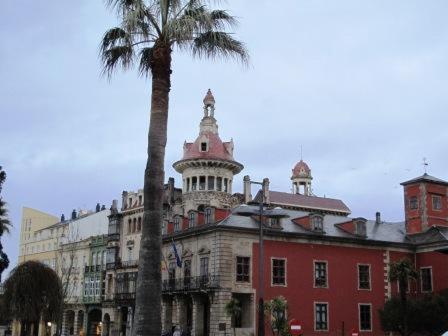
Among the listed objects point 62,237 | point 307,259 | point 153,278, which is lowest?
point 153,278

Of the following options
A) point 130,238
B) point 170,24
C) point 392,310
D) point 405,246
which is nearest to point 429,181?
point 405,246

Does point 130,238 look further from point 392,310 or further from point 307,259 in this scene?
point 392,310

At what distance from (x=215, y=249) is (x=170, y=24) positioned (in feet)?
107

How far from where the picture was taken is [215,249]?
51094 millimetres

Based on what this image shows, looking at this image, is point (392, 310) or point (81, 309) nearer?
point (392, 310)

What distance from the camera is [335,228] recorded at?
2259 inches

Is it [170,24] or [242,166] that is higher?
[242,166]

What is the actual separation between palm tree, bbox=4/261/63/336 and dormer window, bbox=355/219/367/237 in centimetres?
3015

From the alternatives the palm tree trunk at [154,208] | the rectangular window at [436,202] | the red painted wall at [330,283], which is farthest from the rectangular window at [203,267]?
the palm tree trunk at [154,208]

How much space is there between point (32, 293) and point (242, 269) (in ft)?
69.7

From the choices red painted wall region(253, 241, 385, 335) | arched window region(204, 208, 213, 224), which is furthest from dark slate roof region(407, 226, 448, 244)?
arched window region(204, 208, 213, 224)

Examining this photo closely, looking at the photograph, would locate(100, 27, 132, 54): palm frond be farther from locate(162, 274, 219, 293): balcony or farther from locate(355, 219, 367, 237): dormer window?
locate(355, 219, 367, 237): dormer window

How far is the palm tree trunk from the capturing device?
59.2ft

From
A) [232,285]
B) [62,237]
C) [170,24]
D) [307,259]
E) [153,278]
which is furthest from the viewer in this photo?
[62,237]
